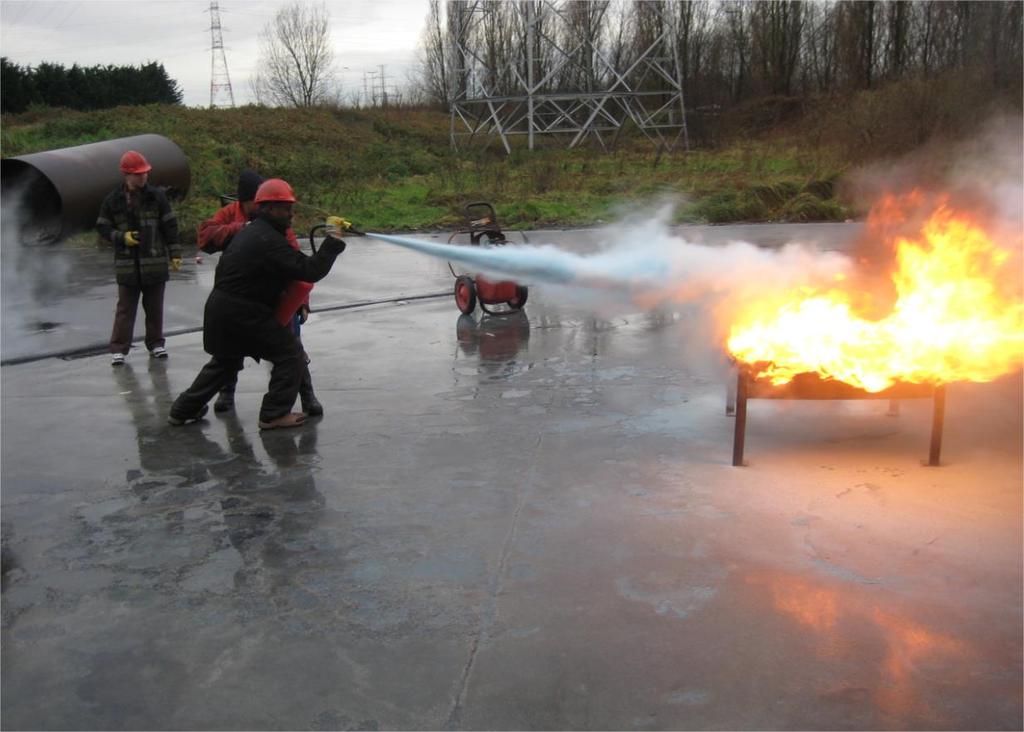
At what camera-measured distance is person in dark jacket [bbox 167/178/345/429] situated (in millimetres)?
6527

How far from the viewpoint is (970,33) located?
1140 inches

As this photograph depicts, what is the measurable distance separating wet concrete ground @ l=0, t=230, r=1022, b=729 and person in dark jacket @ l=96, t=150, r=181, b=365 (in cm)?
120

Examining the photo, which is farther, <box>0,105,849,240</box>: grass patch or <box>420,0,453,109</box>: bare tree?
<box>420,0,453,109</box>: bare tree

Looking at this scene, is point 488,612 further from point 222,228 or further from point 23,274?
point 23,274

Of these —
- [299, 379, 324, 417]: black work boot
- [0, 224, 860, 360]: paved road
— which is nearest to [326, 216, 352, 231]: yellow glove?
[299, 379, 324, 417]: black work boot

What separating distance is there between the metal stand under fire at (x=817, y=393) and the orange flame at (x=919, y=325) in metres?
0.04

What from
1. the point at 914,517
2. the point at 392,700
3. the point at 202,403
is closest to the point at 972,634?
the point at 914,517

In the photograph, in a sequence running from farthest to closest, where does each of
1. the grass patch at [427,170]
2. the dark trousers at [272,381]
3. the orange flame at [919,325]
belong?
the grass patch at [427,170] < the dark trousers at [272,381] < the orange flame at [919,325]

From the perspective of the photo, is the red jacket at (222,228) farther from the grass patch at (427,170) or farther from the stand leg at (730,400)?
the grass patch at (427,170)

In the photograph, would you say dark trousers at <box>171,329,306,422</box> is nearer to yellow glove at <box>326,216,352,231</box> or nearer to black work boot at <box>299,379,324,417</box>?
black work boot at <box>299,379,324,417</box>

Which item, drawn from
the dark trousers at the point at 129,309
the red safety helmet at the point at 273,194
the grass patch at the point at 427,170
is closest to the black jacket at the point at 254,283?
the red safety helmet at the point at 273,194

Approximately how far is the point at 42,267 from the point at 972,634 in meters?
15.5

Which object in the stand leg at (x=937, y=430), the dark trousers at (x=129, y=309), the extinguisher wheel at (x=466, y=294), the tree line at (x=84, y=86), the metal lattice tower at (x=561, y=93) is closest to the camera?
the stand leg at (x=937, y=430)

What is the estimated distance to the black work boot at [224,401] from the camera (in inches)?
287
